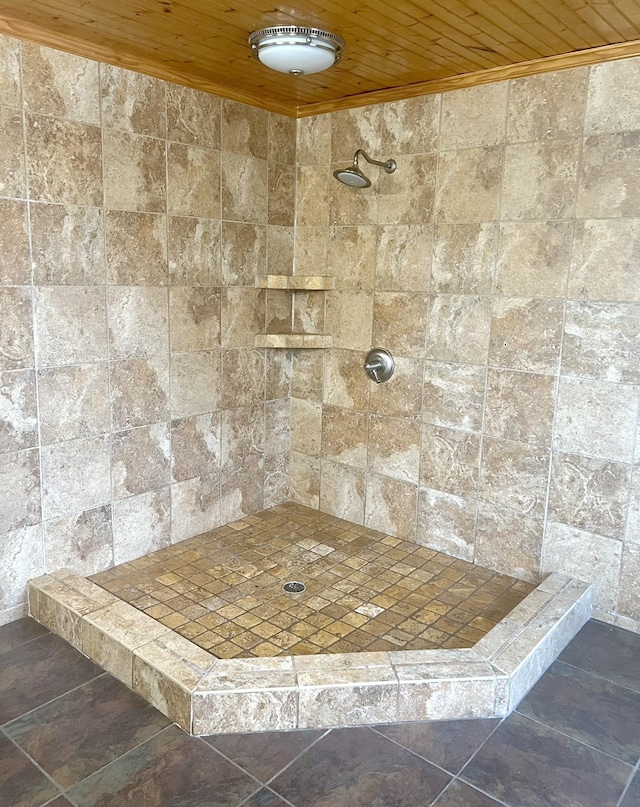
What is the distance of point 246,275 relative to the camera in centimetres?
311

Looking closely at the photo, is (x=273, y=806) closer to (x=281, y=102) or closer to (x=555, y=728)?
(x=555, y=728)

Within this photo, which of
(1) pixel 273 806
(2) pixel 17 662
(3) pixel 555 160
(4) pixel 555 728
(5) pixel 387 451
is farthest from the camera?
(5) pixel 387 451

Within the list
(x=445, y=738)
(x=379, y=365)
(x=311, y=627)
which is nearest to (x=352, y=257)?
(x=379, y=365)

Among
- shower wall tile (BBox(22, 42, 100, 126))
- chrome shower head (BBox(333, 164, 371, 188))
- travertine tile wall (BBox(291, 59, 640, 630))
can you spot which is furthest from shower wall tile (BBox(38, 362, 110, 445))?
chrome shower head (BBox(333, 164, 371, 188))

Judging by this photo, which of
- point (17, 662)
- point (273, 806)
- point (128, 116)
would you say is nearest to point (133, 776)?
point (273, 806)

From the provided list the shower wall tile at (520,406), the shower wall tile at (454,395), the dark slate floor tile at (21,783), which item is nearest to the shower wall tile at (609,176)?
the shower wall tile at (520,406)

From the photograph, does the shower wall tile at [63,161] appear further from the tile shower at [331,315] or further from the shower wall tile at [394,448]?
the shower wall tile at [394,448]

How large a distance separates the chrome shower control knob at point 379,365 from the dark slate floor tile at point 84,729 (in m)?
1.71

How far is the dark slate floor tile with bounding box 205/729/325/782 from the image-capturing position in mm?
1724

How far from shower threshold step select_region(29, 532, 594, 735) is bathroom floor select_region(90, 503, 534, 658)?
0.53ft

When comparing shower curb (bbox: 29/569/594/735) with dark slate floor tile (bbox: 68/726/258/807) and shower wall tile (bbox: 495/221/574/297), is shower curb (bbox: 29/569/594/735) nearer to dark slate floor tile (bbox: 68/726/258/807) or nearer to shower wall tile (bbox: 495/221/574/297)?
dark slate floor tile (bbox: 68/726/258/807)

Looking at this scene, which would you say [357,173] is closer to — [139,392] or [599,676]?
[139,392]

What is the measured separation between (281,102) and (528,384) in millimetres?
1795

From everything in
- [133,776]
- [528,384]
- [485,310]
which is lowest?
[133,776]
